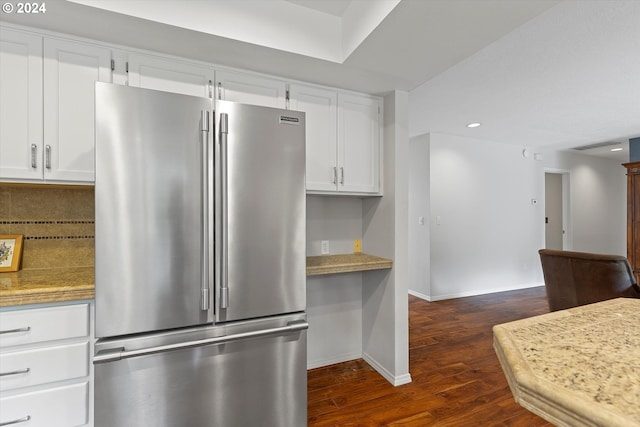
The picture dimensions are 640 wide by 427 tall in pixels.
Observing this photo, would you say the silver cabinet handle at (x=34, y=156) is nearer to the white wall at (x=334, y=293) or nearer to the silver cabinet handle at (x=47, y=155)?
the silver cabinet handle at (x=47, y=155)

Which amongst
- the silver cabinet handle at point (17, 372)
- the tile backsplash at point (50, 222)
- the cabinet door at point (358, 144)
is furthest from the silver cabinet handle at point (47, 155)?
the cabinet door at point (358, 144)

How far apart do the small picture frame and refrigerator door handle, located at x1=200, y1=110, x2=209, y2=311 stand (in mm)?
1305

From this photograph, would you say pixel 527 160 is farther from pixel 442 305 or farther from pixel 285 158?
pixel 285 158

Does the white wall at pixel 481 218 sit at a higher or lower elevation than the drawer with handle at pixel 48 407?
higher

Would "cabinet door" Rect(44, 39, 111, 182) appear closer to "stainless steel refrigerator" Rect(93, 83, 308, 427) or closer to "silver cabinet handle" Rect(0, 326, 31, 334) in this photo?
"stainless steel refrigerator" Rect(93, 83, 308, 427)

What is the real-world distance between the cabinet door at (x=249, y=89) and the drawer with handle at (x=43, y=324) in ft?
4.73

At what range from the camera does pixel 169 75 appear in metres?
1.80

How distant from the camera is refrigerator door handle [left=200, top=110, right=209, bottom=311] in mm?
1418

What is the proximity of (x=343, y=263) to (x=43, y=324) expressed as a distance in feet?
5.54

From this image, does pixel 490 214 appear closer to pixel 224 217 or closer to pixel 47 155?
pixel 224 217

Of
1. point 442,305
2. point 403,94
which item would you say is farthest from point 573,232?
point 403,94

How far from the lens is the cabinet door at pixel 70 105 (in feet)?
5.18

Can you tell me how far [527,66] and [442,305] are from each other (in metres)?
3.09

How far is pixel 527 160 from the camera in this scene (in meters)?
5.16
